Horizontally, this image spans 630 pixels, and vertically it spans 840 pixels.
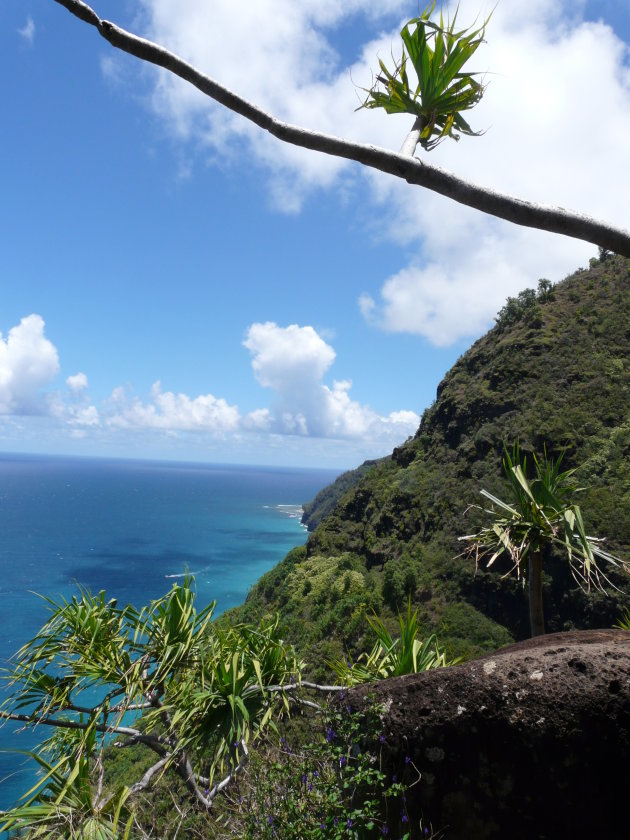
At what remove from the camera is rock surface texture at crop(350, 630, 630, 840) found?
2227mm

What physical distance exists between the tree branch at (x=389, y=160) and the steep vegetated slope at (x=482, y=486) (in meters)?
25.5

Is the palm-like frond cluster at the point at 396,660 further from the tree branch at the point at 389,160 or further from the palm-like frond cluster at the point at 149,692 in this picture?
the tree branch at the point at 389,160

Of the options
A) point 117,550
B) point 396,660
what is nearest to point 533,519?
point 396,660

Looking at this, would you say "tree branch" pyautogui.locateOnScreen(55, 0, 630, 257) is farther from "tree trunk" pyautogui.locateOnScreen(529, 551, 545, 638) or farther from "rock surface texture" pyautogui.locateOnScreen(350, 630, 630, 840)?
"tree trunk" pyautogui.locateOnScreen(529, 551, 545, 638)

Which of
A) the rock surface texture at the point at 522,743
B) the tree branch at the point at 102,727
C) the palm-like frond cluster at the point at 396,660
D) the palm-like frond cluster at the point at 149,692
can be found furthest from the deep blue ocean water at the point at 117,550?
the rock surface texture at the point at 522,743

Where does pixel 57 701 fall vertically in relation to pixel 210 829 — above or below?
above

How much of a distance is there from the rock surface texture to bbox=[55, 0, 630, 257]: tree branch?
6.08 ft

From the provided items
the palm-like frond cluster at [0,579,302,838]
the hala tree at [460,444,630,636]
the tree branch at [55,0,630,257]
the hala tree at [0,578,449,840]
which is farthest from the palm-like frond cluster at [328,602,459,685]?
the tree branch at [55,0,630,257]

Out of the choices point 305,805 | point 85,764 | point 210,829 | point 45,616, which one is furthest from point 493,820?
point 45,616

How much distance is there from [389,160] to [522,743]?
2.54 metres

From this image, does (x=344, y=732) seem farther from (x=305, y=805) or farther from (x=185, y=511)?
(x=185, y=511)

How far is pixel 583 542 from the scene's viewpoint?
450 centimetres

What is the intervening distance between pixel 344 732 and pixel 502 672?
2.95 ft

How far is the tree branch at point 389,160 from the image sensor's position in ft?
6.09
